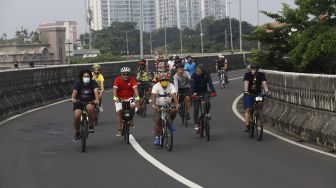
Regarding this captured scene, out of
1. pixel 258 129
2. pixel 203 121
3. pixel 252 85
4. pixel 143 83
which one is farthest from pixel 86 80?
pixel 143 83

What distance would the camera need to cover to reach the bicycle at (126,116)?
1462cm

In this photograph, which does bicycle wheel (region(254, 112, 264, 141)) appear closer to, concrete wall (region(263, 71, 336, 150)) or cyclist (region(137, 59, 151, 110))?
concrete wall (region(263, 71, 336, 150))

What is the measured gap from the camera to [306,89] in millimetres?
14844

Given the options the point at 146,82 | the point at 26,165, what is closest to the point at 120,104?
the point at 26,165

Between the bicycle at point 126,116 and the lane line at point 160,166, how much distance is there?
0.28 m

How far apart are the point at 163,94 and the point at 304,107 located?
344cm

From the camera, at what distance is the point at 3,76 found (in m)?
23.3

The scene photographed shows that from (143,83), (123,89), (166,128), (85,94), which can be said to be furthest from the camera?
(143,83)

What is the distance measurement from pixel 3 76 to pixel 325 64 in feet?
38.1

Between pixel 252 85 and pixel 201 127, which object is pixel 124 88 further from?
pixel 252 85

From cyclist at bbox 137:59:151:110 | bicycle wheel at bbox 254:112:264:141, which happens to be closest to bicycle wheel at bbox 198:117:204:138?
bicycle wheel at bbox 254:112:264:141

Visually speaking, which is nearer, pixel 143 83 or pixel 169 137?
pixel 169 137

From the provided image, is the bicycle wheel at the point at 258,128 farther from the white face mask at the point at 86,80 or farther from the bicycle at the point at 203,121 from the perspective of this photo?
the white face mask at the point at 86,80

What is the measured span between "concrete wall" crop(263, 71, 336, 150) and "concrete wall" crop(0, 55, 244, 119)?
31.6ft
